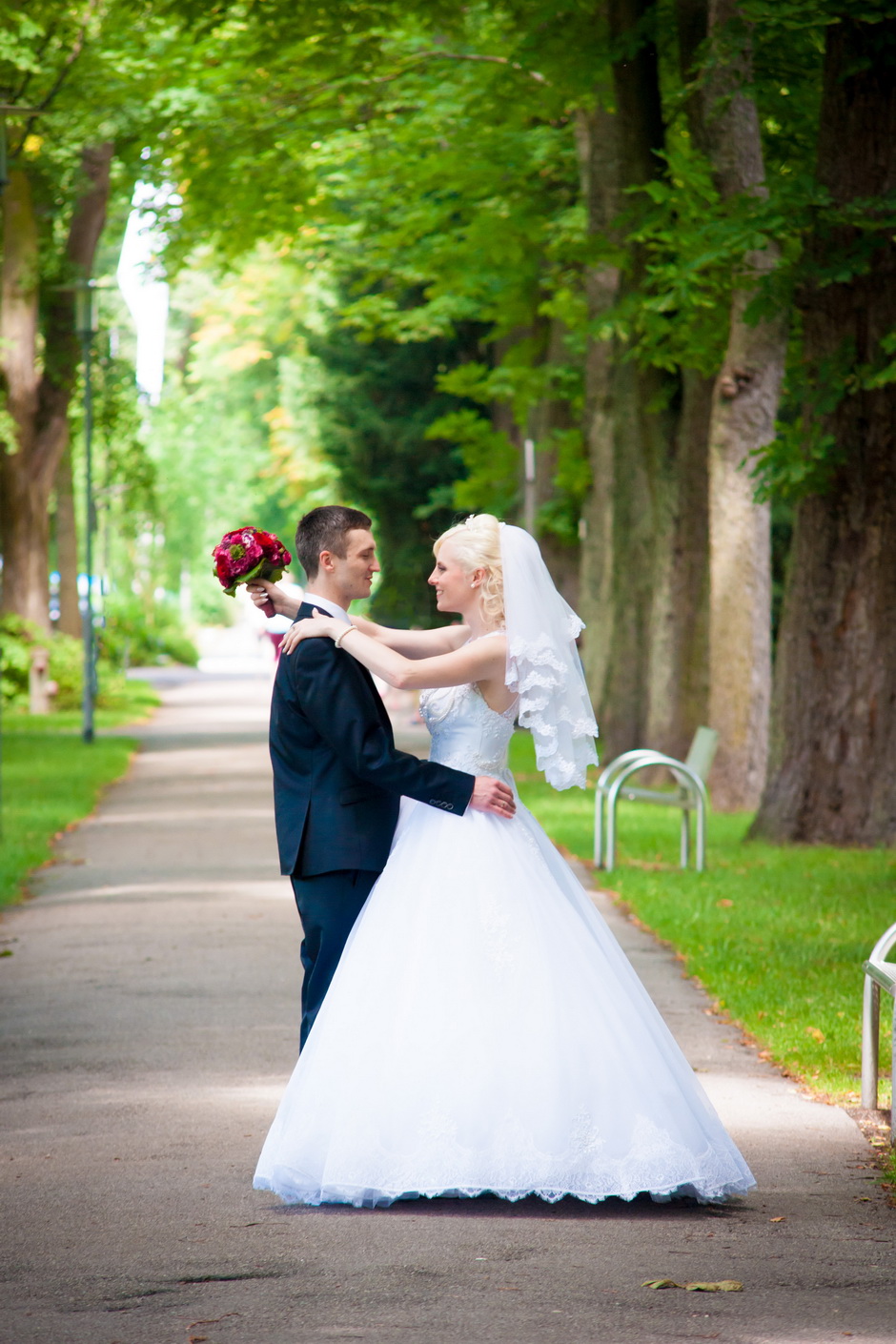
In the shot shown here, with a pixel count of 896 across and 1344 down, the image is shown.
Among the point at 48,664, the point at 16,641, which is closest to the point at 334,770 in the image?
the point at 16,641

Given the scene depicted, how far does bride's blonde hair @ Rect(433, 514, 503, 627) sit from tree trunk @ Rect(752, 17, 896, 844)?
24.5 ft

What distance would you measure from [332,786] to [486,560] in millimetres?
828

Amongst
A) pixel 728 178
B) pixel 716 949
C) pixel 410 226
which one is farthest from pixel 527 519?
pixel 716 949

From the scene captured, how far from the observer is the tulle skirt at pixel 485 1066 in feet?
17.1

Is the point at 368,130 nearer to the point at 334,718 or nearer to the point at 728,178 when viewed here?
the point at 728,178

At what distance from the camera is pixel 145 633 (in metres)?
65.6

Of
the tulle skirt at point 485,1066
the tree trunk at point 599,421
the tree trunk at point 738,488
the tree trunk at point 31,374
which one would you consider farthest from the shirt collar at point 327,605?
the tree trunk at point 31,374

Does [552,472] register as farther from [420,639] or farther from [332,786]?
[332,786]

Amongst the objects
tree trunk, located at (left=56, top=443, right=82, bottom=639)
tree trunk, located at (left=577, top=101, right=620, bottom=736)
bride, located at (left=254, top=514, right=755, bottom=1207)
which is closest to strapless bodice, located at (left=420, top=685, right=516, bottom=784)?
bride, located at (left=254, top=514, right=755, bottom=1207)

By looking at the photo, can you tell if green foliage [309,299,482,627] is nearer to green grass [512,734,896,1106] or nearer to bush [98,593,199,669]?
bush [98,593,199,669]

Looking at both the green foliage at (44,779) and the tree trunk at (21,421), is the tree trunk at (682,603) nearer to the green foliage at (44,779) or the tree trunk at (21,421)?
the green foliage at (44,779)

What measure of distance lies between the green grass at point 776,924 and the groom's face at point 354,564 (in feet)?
8.92

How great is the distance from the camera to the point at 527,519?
26.5 m

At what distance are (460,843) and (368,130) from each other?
18708 millimetres
